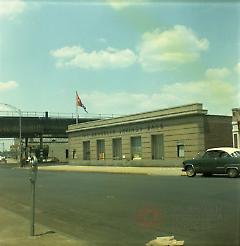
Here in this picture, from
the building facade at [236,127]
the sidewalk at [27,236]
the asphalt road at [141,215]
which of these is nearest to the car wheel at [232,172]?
the asphalt road at [141,215]

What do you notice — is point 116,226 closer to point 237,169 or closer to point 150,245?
point 150,245

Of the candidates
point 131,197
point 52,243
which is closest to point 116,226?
point 52,243

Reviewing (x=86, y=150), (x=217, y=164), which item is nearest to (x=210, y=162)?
(x=217, y=164)

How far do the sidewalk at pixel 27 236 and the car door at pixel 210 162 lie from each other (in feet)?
60.4

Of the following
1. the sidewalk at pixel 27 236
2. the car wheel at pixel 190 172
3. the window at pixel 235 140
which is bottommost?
the sidewalk at pixel 27 236

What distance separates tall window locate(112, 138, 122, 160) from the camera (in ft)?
191

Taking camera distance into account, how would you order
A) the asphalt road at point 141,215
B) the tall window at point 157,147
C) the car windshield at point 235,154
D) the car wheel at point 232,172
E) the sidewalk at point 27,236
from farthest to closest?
the tall window at point 157,147, the car windshield at point 235,154, the car wheel at point 232,172, the asphalt road at point 141,215, the sidewalk at point 27,236

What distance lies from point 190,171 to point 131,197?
13.1 metres

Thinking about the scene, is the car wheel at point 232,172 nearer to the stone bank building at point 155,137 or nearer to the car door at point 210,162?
the car door at point 210,162

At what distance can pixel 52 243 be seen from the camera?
8.74 m

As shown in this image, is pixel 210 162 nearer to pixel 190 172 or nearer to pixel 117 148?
pixel 190 172

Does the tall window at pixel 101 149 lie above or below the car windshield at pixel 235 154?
above

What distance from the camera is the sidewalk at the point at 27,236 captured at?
880cm

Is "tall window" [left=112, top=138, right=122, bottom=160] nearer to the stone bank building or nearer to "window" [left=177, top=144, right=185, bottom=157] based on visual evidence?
the stone bank building
